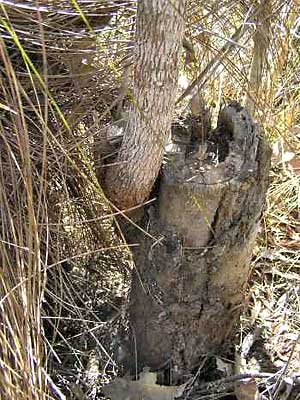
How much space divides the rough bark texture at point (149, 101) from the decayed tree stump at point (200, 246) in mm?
55

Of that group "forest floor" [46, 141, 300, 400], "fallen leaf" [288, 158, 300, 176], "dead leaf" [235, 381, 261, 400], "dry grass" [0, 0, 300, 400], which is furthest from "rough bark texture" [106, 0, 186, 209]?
"fallen leaf" [288, 158, 300, 176]

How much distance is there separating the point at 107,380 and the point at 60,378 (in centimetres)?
9

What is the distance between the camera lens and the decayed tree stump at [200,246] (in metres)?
1.22

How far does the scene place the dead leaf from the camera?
1.26 m

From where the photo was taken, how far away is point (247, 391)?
1.26 m

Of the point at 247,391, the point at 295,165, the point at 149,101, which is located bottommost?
the point at 247,391

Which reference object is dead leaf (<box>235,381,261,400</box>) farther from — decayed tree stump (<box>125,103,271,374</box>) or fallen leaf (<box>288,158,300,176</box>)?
fallen leaf (<box>288,158,300,176</box>)

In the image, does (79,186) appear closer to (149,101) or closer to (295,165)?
(149,101)

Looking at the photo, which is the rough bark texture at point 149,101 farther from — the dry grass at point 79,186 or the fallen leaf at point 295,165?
the fallen leaf at point 295,165

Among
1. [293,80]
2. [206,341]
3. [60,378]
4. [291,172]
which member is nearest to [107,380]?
[60,378]

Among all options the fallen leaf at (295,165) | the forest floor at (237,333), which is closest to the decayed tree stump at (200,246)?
the forest floor at (237,333)

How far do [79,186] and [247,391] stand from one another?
1.56ft

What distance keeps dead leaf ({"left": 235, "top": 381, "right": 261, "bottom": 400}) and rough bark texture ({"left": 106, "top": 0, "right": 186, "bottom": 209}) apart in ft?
1.22

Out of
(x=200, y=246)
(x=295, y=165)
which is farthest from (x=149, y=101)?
(x=295, y=165)
